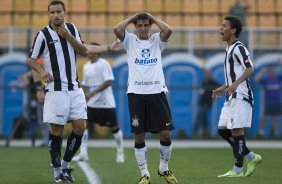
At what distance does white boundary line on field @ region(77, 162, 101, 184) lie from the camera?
10781 mm

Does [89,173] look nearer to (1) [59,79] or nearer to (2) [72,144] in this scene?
(2) [72,144]

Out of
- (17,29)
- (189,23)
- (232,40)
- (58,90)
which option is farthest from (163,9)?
(58,90)

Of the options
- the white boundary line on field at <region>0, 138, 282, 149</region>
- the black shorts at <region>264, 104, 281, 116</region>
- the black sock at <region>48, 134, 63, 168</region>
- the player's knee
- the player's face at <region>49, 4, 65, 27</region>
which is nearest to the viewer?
the player's face at <region>49, 4, 65, 27</region>

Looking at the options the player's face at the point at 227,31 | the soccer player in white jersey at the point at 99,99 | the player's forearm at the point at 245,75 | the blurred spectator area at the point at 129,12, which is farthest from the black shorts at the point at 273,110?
the player's forearm at the point at 245,75

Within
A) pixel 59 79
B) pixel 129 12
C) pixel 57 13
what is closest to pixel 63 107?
pixel 59 79

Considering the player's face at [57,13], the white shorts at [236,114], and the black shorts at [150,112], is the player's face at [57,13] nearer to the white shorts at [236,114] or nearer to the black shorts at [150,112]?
the black shorts at [150,112]

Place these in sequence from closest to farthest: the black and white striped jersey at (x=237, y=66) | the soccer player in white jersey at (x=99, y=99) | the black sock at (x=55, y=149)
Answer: the black sock at (x=55, y=149)
the black and white striped jersey at (x=237, y=66)
the soccer player in white jersey at (x=99, y=99)

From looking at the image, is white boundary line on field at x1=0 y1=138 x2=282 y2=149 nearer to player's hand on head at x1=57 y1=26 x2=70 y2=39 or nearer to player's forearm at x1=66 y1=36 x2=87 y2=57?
player's forearm at x1=66 y1=36 x2=87 y2=57

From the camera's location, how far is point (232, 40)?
12.0 meters

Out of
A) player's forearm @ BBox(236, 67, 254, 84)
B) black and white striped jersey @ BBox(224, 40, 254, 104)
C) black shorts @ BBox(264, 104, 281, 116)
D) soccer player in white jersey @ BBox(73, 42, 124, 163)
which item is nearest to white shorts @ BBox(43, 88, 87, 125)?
player's forearm @ BBox(236, 67, 254, 84)

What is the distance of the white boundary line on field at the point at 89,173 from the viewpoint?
→ 10.8 meters

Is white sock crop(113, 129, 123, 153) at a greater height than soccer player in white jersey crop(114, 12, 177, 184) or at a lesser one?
lesser

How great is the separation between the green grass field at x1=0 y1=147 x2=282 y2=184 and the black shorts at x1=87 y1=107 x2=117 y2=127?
74cm

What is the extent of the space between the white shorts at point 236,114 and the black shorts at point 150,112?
69.6 inches
